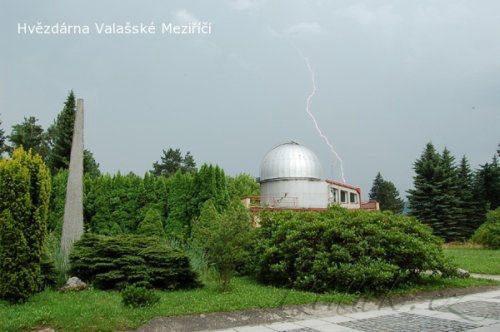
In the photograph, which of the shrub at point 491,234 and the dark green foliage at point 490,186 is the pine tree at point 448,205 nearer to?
the dark green foliage at point 490,186

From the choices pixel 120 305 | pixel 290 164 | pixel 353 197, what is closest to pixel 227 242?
pixel 120 305

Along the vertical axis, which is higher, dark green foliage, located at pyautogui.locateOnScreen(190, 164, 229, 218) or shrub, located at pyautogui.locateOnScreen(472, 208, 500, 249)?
dark green foliage, located at pyautogui.locateOnScreen(190, 164, 229, 218)

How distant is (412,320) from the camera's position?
7.09 metres

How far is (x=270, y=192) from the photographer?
29.4 metres

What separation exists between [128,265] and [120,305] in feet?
6.60

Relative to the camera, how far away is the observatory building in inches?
1125

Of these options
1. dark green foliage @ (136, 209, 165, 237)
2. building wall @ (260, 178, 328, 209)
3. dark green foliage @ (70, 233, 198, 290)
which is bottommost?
dark green foliage @ (70, 233, 198, 290)

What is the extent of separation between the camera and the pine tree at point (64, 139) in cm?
2614

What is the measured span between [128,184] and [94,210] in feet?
5.98

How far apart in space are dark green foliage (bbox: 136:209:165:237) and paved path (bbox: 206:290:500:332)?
31.0ft

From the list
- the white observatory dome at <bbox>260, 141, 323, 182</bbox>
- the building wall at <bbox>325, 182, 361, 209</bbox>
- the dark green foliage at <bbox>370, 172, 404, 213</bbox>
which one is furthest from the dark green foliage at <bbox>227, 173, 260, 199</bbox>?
the dark green foliage at <bbox>370, 172, 404, 213</bbox>

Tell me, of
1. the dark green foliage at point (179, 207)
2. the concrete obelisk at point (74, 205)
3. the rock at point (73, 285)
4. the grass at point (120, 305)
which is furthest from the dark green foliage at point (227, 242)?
the dark green foliage at point (179, 207)

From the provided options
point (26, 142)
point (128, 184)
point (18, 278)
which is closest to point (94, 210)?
point (128, 184)

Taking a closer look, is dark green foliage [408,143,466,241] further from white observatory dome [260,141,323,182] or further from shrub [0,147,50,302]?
shrub [0,147,50,302]
